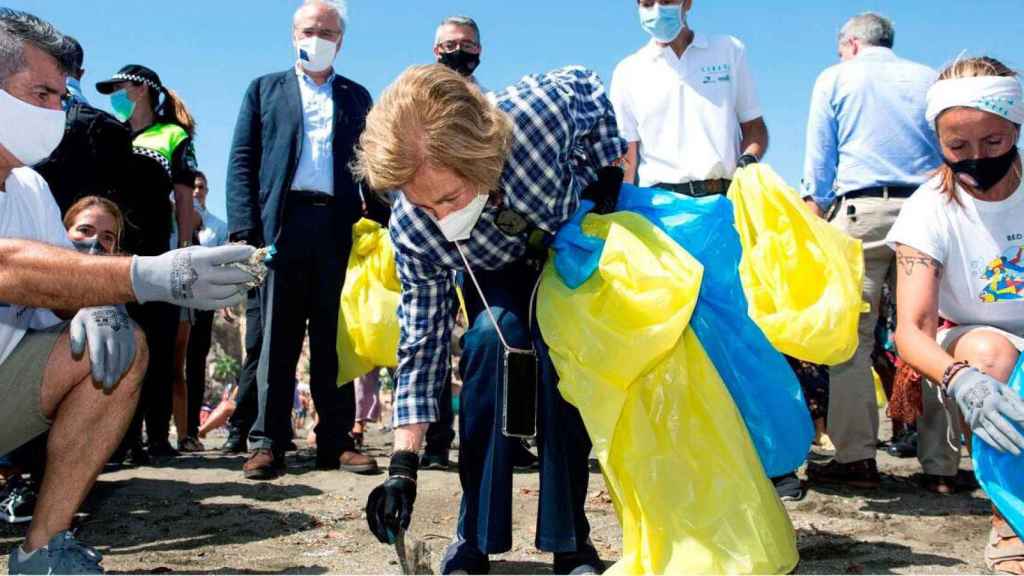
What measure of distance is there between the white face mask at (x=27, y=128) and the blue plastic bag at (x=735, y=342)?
132cm

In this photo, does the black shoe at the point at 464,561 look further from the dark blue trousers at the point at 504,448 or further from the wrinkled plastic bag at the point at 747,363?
the wrinkled plastic bag at the point at 747,363

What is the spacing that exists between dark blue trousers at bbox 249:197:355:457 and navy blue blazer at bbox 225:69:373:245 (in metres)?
0.08

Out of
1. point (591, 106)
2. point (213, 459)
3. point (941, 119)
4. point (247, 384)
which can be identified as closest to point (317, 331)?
point (247, 384)

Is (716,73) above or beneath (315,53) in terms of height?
beneath

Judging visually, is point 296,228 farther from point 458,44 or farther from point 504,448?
point 504,448

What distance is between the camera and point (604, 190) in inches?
103

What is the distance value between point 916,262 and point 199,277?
1.91 m

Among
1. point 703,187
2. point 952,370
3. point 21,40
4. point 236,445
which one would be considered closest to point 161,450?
point 236,445

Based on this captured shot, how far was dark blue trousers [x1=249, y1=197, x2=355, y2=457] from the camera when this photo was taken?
4.03 metres

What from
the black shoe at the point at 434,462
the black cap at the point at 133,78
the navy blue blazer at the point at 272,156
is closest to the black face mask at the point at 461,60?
the navy blue blazer at the point at 272,156

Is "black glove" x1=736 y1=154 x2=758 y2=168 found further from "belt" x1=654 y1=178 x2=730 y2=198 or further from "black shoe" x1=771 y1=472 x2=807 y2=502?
"black shoe" x1=771 y1=472 x2=807 y2=502

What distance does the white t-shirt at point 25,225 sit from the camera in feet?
7.95

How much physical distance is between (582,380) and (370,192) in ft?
7.41

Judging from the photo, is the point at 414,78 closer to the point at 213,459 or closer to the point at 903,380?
the point at 903,380
